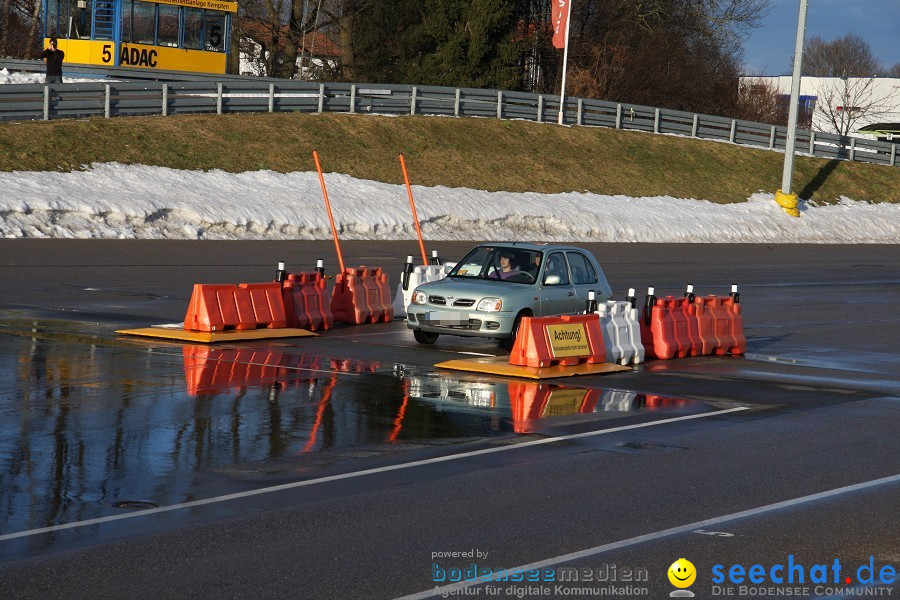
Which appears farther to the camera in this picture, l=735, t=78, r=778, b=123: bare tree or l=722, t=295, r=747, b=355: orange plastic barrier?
l=735, t=78, r=778, b=123: bare tree

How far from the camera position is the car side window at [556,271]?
17.4 metres

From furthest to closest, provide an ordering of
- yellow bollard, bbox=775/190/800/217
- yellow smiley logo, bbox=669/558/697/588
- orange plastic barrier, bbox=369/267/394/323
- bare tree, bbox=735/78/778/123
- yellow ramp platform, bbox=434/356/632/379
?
bare tree, bbox=735/78/778/123
yellow bollard, bbox=775/190/800/217
orange plastic barrier, bbox=369/267/394/323
yellow ramp platform, bbox=434/356/632/379
yellow smiley logo, bbox=669/558/697/588

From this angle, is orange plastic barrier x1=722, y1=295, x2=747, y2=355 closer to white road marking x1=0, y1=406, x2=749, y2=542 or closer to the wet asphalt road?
the wet asphalt road

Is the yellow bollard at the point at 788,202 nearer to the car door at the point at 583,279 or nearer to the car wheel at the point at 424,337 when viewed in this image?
the car door at the point at 583,279

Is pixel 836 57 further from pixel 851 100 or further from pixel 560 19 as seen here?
pixel 560 19

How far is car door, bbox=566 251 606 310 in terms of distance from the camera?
17750 millimetres

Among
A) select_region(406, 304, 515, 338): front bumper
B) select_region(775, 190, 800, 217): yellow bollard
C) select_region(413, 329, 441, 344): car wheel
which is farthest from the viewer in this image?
select_region(775, 190, 800, 217): yellow bollard

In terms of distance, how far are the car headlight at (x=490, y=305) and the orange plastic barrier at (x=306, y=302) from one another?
2822 mm

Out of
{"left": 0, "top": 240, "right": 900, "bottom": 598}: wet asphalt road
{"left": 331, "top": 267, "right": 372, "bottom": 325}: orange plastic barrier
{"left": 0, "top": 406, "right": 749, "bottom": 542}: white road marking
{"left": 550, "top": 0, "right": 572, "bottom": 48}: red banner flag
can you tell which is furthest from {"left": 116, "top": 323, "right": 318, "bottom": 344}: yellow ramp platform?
{"left": 550, "top": 0, "right": 572, "bottom": 48}: red banner flag

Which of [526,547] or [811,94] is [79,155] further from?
[811,94]

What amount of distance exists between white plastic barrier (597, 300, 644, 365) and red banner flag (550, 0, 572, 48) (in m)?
35.4

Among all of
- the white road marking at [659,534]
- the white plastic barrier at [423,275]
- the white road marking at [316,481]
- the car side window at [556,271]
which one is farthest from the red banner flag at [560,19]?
the white road marking at [659,534]

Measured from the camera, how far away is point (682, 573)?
22.4ft

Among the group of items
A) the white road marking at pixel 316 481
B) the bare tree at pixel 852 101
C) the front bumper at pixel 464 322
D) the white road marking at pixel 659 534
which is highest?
the bare tree at pixel 852 101
